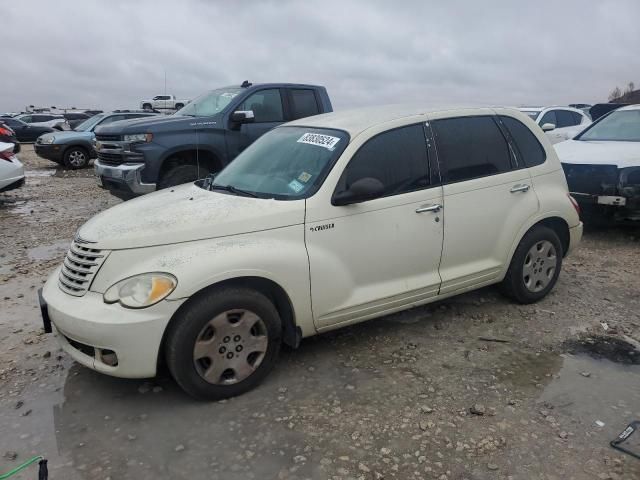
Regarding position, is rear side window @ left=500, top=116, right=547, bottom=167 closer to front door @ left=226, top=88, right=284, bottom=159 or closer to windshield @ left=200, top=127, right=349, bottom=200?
windshield @ left=200, top=127, right=349, bottom=200

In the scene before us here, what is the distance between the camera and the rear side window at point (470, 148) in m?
4.10

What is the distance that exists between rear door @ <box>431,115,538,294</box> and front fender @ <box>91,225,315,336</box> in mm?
1239

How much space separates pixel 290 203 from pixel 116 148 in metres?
5.17

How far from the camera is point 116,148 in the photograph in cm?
773

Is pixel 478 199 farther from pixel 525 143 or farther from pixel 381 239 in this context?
pixel 381 239

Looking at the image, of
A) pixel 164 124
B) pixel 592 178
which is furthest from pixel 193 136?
pixel 592 178

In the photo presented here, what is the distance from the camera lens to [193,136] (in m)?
7.52

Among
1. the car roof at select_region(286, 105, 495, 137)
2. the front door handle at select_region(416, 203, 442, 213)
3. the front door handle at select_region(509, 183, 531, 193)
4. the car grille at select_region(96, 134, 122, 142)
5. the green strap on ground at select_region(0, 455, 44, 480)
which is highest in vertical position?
the car roof at select_region(286, 105, 495, 137)

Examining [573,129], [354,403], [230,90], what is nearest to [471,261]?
[354,403]

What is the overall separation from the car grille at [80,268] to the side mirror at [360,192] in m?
1.50

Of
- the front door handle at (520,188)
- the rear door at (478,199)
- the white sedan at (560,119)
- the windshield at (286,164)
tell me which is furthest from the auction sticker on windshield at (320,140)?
the white sedan at (560,119)

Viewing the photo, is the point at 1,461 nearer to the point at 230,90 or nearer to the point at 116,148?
the point at 116,148

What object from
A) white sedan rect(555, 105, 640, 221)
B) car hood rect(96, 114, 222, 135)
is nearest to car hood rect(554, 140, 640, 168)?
white sedan rect(555, 105, 640, 221)

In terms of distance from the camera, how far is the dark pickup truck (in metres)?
7.37
